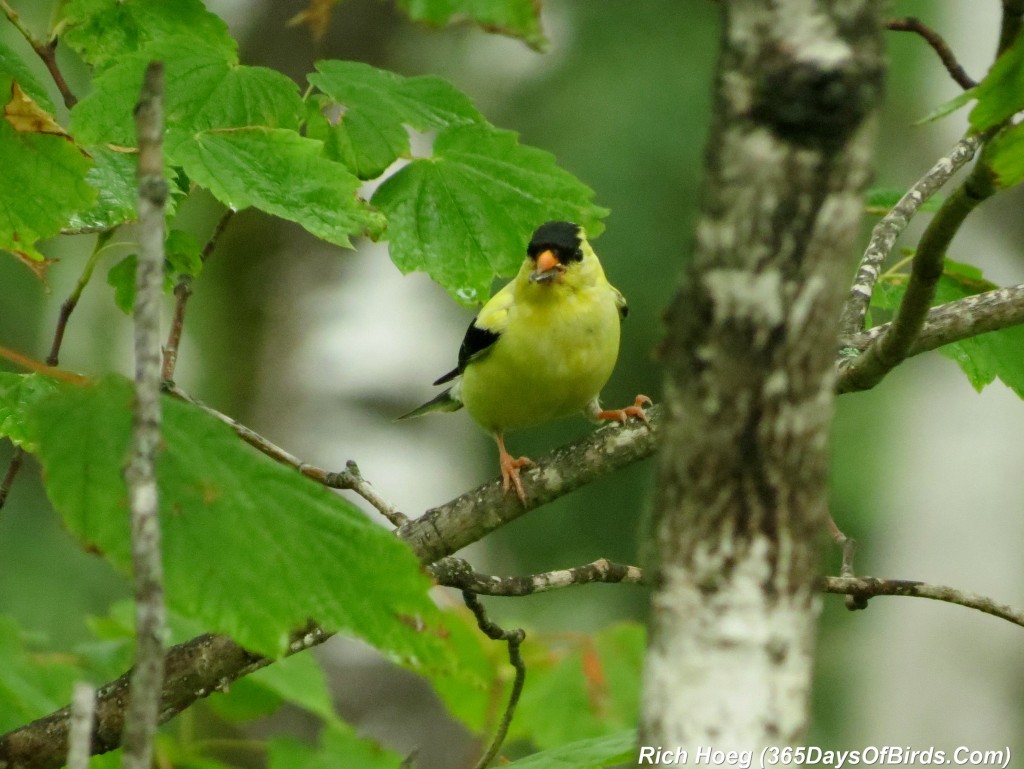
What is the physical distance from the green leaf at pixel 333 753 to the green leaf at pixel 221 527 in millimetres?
→ 1642

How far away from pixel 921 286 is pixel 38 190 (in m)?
1.17

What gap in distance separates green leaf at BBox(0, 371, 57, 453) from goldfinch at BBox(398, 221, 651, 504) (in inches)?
59.0

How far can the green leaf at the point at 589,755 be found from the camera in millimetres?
1410

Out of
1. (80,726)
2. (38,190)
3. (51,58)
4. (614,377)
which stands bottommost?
(80,726)

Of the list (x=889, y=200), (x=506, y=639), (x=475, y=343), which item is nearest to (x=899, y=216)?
(x=889, y=200)

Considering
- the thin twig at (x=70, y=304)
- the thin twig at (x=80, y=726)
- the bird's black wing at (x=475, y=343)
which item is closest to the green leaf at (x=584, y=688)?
the bird's black wing at (x=475, y=343)

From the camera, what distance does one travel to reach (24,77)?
1.70 meters

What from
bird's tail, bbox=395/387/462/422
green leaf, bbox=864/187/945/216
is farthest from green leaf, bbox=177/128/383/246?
bird's tail, bbox=395/387/462/422

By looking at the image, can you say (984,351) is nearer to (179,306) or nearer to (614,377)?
(179,306)

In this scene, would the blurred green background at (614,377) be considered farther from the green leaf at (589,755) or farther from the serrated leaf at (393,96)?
the green leaf at (589,755)

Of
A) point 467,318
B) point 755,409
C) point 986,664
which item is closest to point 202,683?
point 755,409

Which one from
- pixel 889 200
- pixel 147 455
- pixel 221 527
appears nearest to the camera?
pixel 147 455

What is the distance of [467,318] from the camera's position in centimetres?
729

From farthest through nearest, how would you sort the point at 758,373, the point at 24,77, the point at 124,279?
the point at 124,279
the point at 24,77
the point at 758,373
